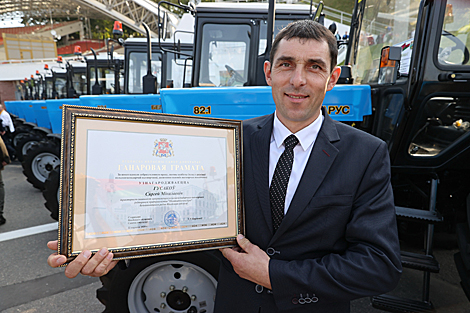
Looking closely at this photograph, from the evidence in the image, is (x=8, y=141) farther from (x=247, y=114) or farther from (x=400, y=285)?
(x=400, y=285)

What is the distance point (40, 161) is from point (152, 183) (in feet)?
19.4

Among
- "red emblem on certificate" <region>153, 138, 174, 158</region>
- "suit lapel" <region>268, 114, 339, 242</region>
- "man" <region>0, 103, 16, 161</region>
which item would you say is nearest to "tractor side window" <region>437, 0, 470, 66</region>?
"suit lapel" <region>268, 114, 339, 242</region>

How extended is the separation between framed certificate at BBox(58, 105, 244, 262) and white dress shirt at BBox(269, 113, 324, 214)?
15 cm

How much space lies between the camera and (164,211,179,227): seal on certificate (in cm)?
119

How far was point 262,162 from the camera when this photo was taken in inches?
48.4

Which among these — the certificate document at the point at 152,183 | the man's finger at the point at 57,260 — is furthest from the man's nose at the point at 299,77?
the man's finger at the point at 57,260

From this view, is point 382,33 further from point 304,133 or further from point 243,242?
point 243,242

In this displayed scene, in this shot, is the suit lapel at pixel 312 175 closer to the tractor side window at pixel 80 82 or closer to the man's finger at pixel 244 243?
the man's finger at pixel 244 243

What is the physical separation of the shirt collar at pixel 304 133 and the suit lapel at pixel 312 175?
0.12ft

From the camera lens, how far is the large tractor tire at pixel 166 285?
1972mm

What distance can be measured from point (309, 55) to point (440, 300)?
2.76 m

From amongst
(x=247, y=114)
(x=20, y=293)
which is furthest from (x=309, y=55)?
(x=20, y=293)

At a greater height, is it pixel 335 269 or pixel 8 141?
pixel 335 269

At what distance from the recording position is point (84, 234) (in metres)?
1.07
